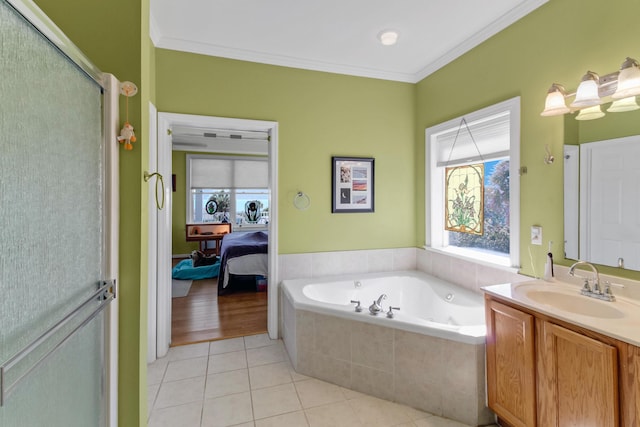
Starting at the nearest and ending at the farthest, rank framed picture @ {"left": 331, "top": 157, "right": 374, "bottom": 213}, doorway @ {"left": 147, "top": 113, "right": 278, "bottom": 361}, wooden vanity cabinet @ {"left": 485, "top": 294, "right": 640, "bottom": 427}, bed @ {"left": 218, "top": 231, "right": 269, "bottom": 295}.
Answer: wooden vanity cabinet @ {"left": 485, "top": 294, "right": 640, "bottom": 427}, doorway @ {"left": 147, "top": 113, "right": 278, "bottom": 361}, framed picture @ {"left": 331, "top": 157, "right": 374, "bottom": 213}, bed @ {"left": 218, "top": 231, "right": 269, "bottom": 295}

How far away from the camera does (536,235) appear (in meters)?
2.05

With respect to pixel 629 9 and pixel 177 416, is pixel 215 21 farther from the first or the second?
pixel 177 416

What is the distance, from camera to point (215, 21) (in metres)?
2.29

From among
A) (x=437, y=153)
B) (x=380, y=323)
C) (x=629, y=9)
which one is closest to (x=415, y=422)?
(x=380, y=323)

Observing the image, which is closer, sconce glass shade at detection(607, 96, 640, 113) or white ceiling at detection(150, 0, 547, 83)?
sconce glass shade at detection(607, 96, 640, 113)

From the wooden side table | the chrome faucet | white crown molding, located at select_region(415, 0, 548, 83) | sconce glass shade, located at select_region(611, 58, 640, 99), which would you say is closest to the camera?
sconce glass shade, located at select_region(611, 58, 640, 99)

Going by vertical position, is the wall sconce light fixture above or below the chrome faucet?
above

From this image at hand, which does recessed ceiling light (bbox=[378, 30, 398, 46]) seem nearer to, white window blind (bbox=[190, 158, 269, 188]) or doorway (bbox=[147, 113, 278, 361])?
doorway (bbox=[147, 113, 278, 361])

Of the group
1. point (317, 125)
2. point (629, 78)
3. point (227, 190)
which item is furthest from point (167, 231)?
point (227, 190)

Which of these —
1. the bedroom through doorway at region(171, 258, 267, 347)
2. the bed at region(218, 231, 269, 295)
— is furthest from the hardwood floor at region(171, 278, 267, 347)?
the bed at region(218, 231, 269, 295)

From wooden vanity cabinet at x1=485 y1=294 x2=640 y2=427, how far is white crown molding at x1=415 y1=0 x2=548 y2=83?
6.58 feet

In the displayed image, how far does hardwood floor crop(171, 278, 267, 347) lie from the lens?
2.96 m

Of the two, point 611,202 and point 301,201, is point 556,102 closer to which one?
point 611,202

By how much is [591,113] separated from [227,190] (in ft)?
20.8
